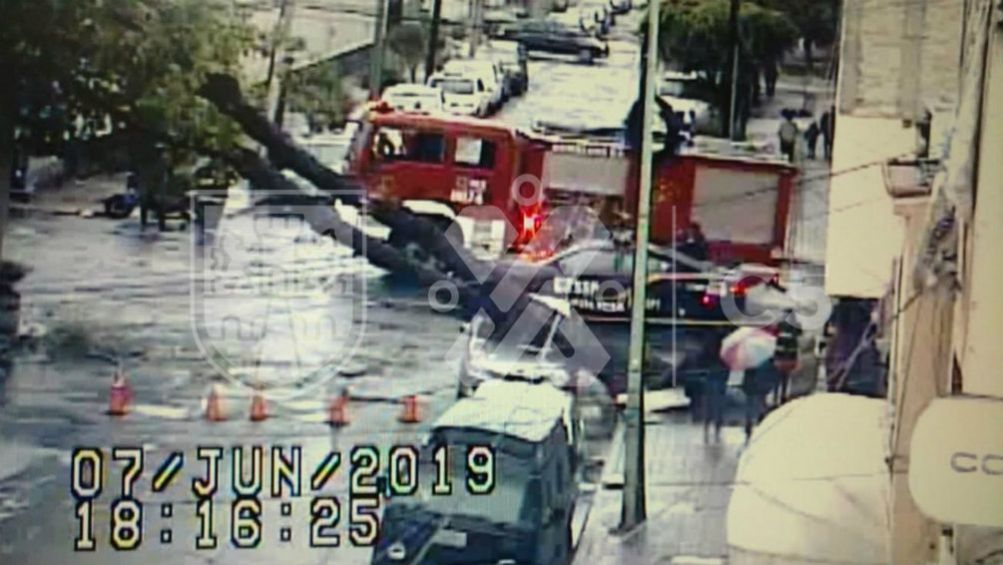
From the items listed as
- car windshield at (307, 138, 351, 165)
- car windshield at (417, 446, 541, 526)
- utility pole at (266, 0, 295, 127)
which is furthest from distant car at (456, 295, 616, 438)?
utility pole at (266, 0, 295, 127)

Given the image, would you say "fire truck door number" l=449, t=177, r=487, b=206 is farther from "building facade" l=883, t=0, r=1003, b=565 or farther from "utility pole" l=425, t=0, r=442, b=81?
"building facade" l=883, t=0, r=1003, b=565

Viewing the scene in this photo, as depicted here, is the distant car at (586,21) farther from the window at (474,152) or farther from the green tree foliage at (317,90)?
the green tree foliage at (317,90)

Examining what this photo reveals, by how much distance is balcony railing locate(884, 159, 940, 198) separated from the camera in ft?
9.05

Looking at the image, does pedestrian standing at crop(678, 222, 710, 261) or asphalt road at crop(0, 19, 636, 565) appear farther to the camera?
pedestrian standing at crop(678, 222, 710, 261)

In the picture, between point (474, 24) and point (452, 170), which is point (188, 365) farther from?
point (474, 24)

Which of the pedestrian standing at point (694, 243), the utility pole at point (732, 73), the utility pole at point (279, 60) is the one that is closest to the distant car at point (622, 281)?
the pedestrian standing at point (694, 243)

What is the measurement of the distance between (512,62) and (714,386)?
0.60 metres

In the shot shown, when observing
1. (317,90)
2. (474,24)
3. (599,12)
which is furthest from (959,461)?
(317,90)

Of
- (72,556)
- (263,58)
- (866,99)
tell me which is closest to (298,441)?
(72,556)

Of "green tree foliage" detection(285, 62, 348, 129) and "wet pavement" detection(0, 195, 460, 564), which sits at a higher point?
"green tree foliage" detection(285, 62, 348, 129)

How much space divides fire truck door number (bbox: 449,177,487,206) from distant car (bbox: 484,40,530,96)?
0.49 ft

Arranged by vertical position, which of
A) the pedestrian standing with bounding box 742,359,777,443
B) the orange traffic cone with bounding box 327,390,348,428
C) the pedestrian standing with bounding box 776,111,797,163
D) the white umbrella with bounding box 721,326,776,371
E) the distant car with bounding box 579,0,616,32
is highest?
the distant car with bounding box 579,0,616,32

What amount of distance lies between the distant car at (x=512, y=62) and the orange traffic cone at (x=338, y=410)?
0.53 metres

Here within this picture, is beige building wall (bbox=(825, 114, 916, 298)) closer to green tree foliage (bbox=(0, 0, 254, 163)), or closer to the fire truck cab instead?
the fire truck cab
